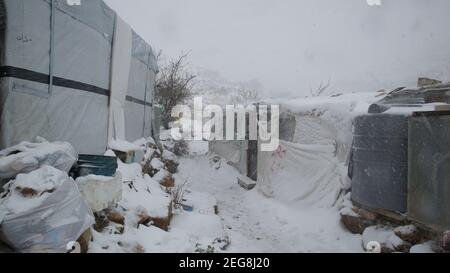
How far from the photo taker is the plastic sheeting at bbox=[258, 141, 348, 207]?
625 cm

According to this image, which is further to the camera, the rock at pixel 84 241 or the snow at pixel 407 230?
the snow at pixel 407 230

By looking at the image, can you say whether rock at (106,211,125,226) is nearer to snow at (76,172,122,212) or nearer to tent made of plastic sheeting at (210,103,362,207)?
snow at (76,172,122,212)

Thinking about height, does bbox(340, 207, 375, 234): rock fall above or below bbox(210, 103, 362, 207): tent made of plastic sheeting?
below

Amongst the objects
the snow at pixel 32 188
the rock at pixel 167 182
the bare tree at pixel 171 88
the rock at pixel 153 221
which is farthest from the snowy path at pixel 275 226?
the bare tree at pixel 171 88

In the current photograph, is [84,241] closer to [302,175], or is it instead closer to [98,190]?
[98,190]

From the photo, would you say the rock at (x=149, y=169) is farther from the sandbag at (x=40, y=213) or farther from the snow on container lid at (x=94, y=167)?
the sandbag at (x=40, y=213)

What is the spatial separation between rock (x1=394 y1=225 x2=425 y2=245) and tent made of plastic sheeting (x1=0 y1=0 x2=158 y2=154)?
5.08 metres

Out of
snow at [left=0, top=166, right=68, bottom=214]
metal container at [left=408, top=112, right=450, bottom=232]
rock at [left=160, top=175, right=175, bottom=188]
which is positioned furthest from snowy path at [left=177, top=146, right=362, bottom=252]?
snow at [left=0, top=166, right=68, bottom=214]

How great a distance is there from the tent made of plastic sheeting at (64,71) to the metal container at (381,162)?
15.0 feet

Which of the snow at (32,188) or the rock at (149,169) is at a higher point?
the snow at (32,188)

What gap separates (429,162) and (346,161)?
2.06 meters

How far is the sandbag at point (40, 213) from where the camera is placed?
7.78 ft

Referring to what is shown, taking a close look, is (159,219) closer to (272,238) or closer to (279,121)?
(272,238)
